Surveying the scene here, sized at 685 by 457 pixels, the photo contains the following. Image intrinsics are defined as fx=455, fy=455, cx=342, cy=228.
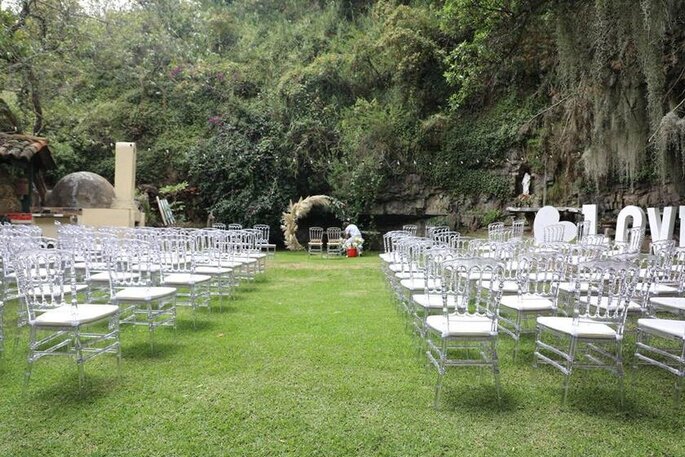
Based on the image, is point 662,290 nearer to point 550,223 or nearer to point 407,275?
point 407,275

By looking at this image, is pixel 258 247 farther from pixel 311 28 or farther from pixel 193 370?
pixel 311 28

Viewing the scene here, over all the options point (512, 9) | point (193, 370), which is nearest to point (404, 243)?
point (193, 370)

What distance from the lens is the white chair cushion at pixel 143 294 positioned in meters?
4.05

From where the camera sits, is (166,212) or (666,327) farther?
(166,212)

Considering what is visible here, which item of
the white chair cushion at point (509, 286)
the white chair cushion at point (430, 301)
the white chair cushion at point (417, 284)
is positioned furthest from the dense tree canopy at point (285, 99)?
the white chair cushion at point (430, 301)

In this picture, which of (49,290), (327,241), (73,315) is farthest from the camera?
(327,241)

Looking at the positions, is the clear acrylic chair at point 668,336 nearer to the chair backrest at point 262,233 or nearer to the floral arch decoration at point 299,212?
the chair backrest at point 262,233

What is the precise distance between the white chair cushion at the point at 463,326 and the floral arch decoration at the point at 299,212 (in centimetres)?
1011

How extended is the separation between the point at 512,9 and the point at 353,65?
841 centimetres

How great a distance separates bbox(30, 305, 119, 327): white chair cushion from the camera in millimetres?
3184

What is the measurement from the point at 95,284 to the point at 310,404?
3114 mm

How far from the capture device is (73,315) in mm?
3295

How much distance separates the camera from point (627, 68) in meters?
6.60

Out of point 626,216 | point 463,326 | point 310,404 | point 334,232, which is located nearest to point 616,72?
point 626,216
